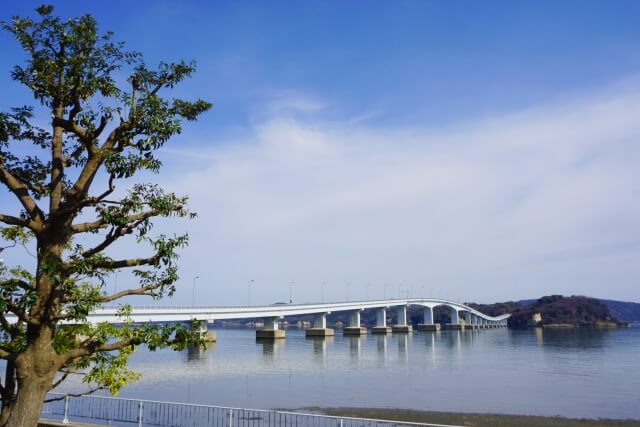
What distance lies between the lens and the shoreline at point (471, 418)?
27991 millimetres

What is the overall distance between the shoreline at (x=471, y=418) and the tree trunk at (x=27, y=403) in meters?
21.5

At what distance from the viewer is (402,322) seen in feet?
624

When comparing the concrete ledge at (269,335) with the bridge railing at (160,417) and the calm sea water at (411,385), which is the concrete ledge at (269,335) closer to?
the calm sea water at (411,385)

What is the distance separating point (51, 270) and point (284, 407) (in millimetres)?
25708

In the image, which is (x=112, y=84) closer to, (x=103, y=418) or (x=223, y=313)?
(x=103, y=418)

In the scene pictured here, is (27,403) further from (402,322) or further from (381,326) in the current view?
(402,322)

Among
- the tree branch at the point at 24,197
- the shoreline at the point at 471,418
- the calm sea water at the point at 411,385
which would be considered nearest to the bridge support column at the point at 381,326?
the calm sea water at the point at 411,385

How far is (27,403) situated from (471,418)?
2531 centimetres


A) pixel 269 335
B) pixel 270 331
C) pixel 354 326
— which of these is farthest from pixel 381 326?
pixel 269 335

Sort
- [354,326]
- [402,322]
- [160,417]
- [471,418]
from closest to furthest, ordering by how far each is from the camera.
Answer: [160,417] → [471,418] → [354,326] → [402,322]

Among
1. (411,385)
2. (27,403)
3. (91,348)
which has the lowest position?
A: (411,385)

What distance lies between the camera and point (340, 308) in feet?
488

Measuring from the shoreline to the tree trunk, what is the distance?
2146 cm

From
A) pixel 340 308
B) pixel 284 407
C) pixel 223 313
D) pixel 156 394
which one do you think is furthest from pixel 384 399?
pixel 340 308
